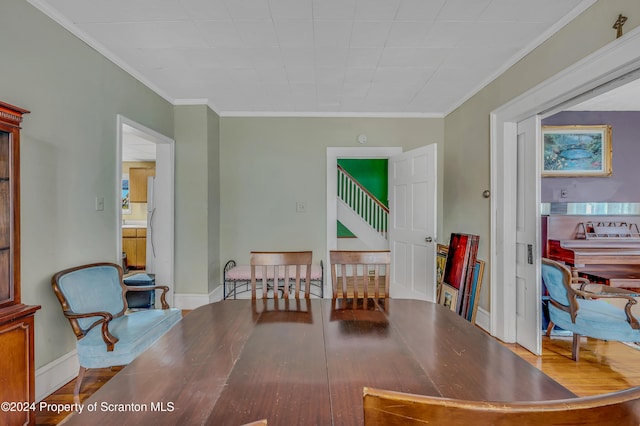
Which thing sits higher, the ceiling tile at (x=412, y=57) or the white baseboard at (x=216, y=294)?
the ceiling tile at (x=412, y=57)

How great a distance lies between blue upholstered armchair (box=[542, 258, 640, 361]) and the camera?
8.18 feet

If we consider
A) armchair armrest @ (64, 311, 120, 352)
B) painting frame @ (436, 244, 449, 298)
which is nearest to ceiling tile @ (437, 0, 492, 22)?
painting frame @ (436, 244, 449, 298)

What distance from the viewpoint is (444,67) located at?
3.12 meters

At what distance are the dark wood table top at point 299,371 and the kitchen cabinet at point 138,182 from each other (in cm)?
674

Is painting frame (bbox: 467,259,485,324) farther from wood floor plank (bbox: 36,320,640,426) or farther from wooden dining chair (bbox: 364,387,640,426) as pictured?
wooden dining chair (bbox: 364,387,640,426)

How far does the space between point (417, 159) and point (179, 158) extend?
3.02 meters

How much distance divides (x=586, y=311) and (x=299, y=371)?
9.44 feet

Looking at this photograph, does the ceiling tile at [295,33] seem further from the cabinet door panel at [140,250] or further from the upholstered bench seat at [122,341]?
the cabinet door panel at [140,250]

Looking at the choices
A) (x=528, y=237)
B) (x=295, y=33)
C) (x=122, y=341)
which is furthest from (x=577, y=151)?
(x=122, y=341)

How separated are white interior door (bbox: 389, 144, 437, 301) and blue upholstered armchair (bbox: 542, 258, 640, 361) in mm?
1124

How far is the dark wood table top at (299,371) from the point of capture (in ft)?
2.85

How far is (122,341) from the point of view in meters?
2.11

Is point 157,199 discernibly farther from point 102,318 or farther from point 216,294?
point 102,318

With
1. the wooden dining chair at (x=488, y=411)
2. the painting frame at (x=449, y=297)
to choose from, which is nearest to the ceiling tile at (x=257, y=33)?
the wooden dining chair at (x=488, y=411)
